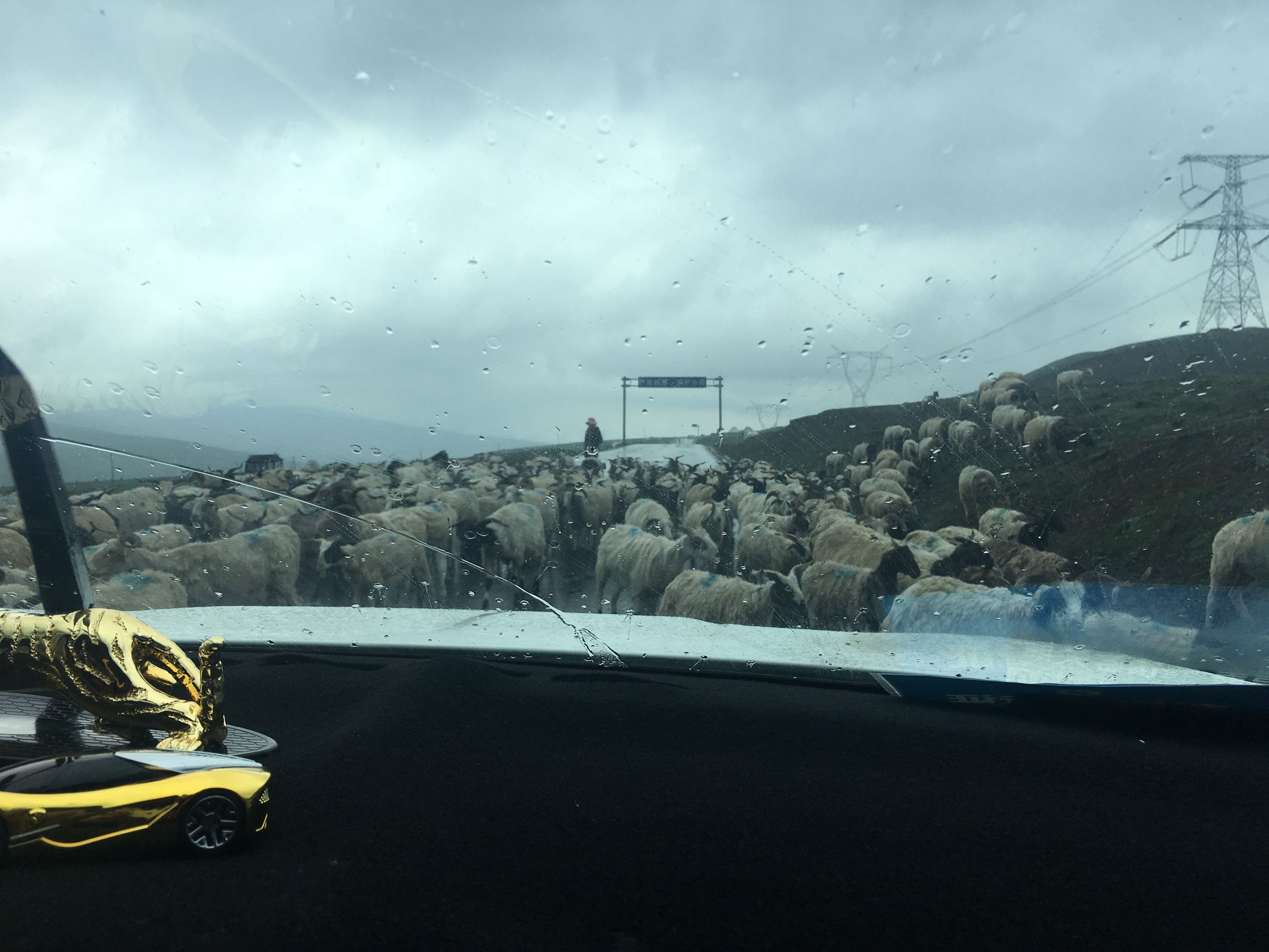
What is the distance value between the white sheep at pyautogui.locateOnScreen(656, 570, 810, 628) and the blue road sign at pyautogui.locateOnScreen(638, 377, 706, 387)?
0.95 metres

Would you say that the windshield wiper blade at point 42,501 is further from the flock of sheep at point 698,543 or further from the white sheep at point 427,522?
the white sheep at point 427,522

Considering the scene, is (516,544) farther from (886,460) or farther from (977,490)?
(977,490)

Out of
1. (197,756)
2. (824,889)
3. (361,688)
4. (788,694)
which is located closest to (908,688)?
(788,694)

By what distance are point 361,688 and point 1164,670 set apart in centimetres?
254

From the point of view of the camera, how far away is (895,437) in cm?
496

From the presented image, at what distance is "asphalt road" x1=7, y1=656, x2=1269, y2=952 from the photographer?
4.32 feet

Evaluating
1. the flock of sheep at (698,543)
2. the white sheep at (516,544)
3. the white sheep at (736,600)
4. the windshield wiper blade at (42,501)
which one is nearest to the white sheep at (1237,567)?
the flock of sheep at (698,543)

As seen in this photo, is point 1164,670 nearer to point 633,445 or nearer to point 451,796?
point 633,445

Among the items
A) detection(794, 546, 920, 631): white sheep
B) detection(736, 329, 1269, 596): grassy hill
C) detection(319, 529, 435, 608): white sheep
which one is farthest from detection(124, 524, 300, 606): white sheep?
detection(736, 329, 1269, 596): grassy hill

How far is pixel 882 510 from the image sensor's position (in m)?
5.13

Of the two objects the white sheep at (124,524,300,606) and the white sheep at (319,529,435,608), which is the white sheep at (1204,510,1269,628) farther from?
the white sheep at (124,524,300,606)

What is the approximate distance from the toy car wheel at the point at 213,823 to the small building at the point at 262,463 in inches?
71.1

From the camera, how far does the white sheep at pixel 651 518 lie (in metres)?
4.40

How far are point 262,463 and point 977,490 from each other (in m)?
3.82
